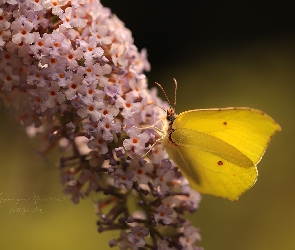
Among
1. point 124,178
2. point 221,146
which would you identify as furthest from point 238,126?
point 124,178

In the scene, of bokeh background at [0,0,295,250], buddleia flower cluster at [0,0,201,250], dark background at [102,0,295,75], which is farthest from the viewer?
dark background at [102,0,295,75]

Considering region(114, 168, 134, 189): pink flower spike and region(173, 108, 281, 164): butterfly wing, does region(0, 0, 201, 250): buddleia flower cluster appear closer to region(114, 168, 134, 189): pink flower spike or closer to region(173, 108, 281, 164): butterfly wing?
region(114, 168, 134, 189): pink flower spike

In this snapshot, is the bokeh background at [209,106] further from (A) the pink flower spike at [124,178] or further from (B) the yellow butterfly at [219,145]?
(B) the yellow butterfly at [219,145]

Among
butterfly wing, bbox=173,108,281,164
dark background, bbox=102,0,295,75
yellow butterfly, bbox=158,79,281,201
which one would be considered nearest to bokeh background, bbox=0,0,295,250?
dark background, bbox=102,0,295,75

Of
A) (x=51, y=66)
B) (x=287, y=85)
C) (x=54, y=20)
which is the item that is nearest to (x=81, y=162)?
(x=51, y=66)

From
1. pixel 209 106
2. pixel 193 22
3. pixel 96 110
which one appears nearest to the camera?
pixel 96 110

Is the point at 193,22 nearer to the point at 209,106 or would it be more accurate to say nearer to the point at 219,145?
the point at 209,106

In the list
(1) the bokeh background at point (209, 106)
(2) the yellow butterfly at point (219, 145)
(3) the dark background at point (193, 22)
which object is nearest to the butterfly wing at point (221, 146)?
(2) the yellow butterfly at point (219, 145)
